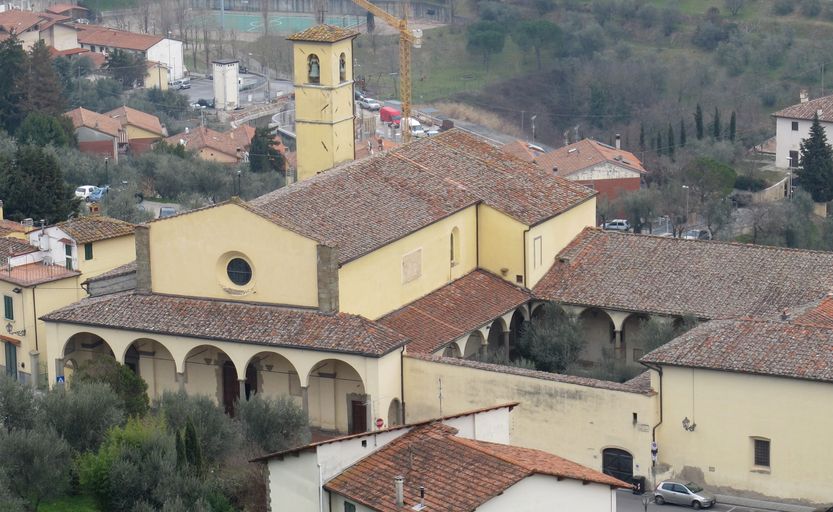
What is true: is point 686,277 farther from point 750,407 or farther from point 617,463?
point 750,407

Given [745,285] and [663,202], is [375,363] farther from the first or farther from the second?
[663,202]

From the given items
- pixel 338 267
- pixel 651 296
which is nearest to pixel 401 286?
pixel 338 267

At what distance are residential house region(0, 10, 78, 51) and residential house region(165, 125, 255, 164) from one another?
2214 cm

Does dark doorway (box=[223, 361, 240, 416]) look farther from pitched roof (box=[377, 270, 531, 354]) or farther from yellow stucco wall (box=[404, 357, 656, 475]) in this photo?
yellow stucco wall (box=[404, 357, 656, 475])

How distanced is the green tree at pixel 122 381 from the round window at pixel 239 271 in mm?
3114

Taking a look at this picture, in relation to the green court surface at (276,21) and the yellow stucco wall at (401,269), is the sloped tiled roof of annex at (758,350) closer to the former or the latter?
the yellow stucco wall at (401,269)

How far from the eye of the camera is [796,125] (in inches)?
3228

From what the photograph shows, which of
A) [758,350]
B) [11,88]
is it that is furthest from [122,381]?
[11,88]

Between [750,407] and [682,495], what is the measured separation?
227 centimetres

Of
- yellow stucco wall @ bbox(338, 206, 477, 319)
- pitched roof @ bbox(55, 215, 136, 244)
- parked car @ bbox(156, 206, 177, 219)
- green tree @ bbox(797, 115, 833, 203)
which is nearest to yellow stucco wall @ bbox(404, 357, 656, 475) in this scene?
yellow stucco wall @ bbox(338, 206, 477, 319)

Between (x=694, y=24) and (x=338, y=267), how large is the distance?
79.5 m

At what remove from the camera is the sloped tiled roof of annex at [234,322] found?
4175 centimetres

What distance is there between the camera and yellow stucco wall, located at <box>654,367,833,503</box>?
3903 cm

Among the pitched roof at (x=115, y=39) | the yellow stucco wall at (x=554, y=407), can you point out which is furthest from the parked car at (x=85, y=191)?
the pitched roof at (x=115, y=39)
